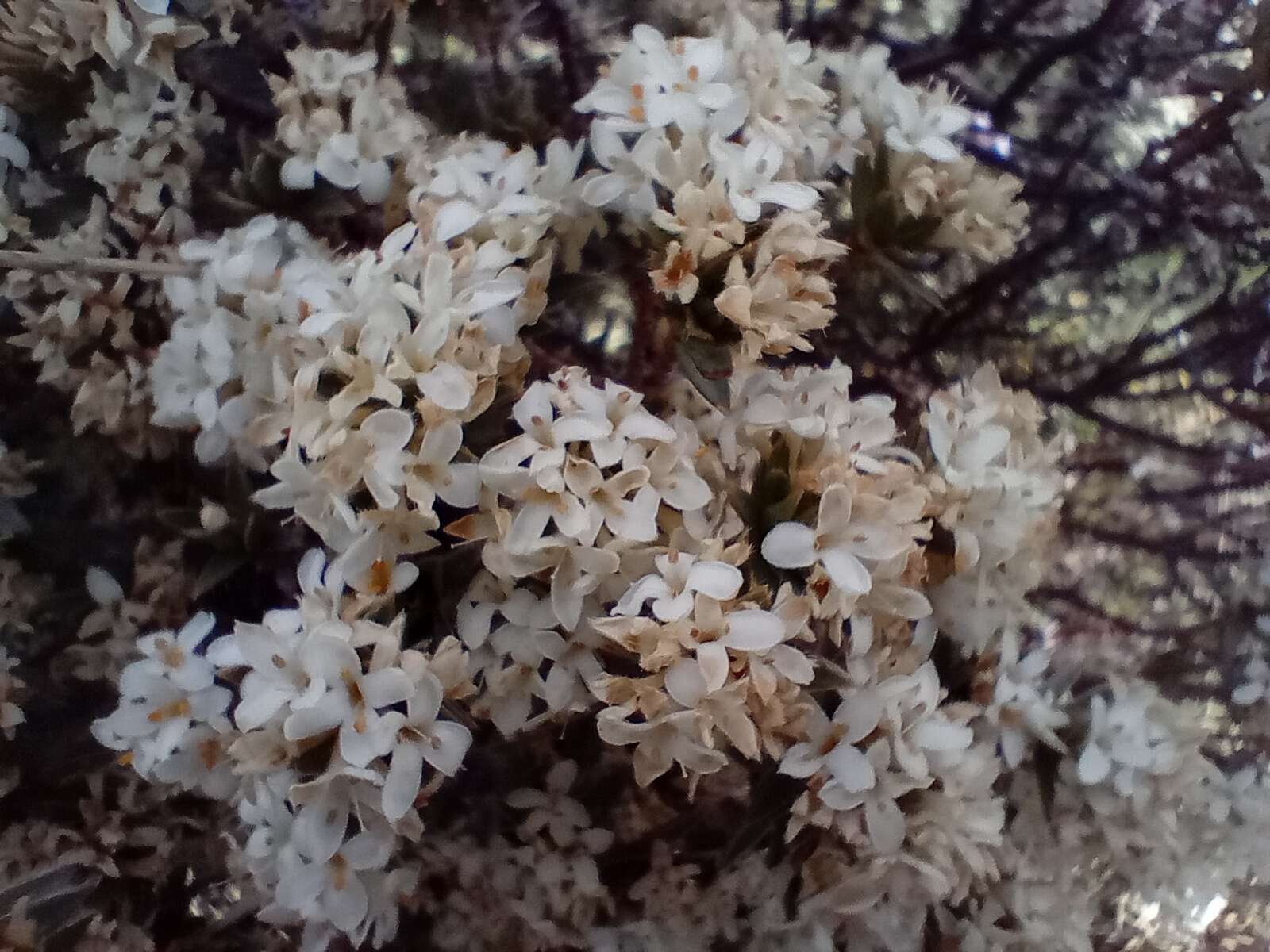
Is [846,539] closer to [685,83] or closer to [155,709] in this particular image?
[685,83]

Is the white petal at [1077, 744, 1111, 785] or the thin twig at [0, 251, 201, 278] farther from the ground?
the thin twig at [0, 251, 201, 278]

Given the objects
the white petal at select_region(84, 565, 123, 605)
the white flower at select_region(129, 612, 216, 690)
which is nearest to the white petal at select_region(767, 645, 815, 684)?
the white flower at select_region(129, 612, 216, 690)

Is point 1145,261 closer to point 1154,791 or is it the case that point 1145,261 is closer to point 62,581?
point 1154,791

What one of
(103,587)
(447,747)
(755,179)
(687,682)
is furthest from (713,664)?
(103,587)

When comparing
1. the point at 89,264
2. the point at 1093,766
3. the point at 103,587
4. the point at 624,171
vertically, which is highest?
the point at 624,171

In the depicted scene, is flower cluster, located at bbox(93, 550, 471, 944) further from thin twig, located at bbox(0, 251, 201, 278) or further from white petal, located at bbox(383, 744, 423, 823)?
thin twig, located at bbox(0, 251, 201, 278)
